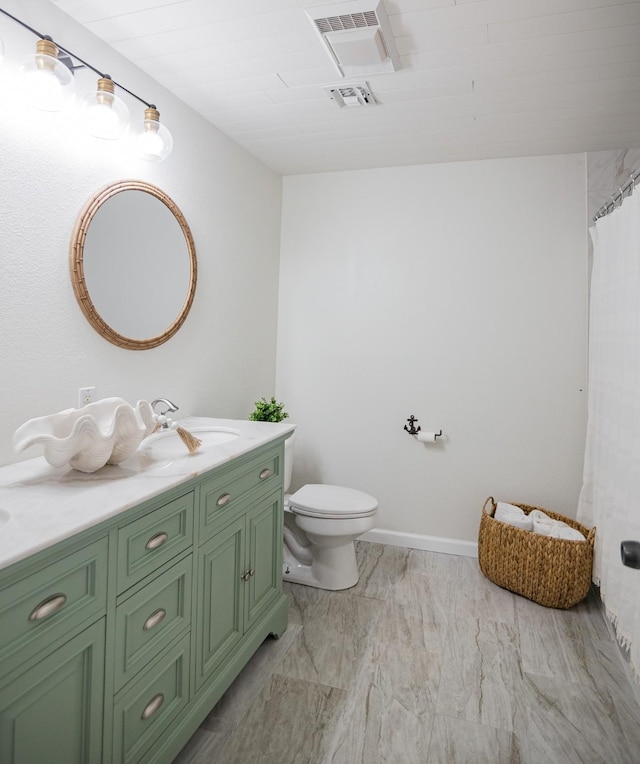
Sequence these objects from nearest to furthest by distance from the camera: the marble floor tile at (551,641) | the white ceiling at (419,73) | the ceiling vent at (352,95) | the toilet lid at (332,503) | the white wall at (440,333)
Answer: the white ceiling at (419,73) < the marble floor tile at (551,641) < the ceiling vent at (352,95) < the toilet lid at (332,503) < the white wall at (440,333)

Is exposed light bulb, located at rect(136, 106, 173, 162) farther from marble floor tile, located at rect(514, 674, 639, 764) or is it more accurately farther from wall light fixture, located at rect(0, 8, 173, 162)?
marble floor tile, located at rect(514, 674, 639, 764)

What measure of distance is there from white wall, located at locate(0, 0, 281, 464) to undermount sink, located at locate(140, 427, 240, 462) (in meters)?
0.24

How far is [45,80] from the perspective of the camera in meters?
1.43

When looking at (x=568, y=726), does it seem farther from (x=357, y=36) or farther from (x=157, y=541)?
(x=357, y=36)

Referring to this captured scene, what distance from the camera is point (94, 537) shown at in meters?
1.12

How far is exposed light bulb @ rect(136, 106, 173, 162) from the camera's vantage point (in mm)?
1834

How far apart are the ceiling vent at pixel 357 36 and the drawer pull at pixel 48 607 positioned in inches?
71.1

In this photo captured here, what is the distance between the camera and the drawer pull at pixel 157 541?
4.32 feet

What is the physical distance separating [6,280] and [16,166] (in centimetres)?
34

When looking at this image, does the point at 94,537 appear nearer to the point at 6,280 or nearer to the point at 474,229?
the point at 6,280

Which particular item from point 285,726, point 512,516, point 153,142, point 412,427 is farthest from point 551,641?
point 153,142

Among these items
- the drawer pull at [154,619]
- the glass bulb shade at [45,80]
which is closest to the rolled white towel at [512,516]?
the drawer pull at [154,619]

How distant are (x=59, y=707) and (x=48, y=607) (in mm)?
232

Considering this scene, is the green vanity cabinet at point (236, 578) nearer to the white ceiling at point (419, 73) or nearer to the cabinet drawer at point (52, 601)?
the cabinet drawer at point (52, 601)
